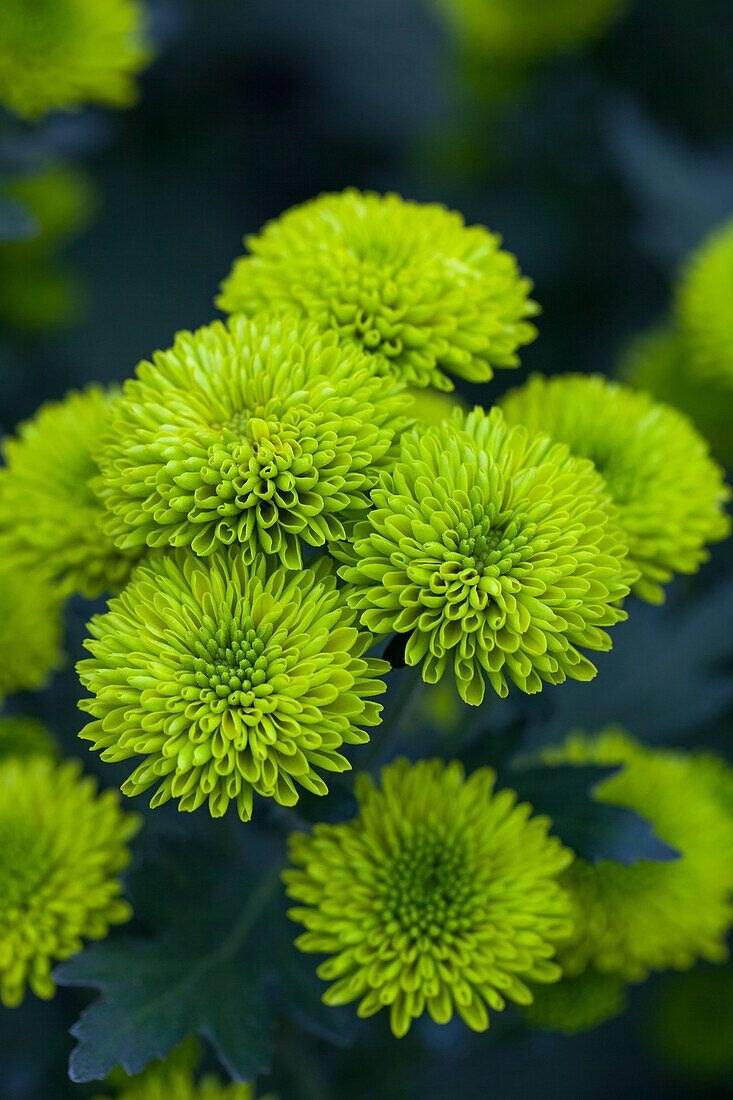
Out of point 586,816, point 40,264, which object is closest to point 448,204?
point 40,264

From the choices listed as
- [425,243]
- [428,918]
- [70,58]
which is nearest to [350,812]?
[428,918]

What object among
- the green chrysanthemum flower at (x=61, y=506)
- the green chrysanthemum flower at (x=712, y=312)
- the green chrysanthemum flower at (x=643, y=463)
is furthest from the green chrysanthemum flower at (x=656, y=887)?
the green chrysanthemum flower at (x=712, y=312)

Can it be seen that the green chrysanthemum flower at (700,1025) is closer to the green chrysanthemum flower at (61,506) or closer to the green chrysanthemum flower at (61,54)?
the green chrysanthemum flower at (61,506)

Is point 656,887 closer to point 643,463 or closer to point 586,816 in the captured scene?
point 586,816

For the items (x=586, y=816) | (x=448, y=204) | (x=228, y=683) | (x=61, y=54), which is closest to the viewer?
(x=228, y=683)

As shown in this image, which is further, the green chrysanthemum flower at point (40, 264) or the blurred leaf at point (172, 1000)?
the green chrysanthemum flower at point (40, 264)
